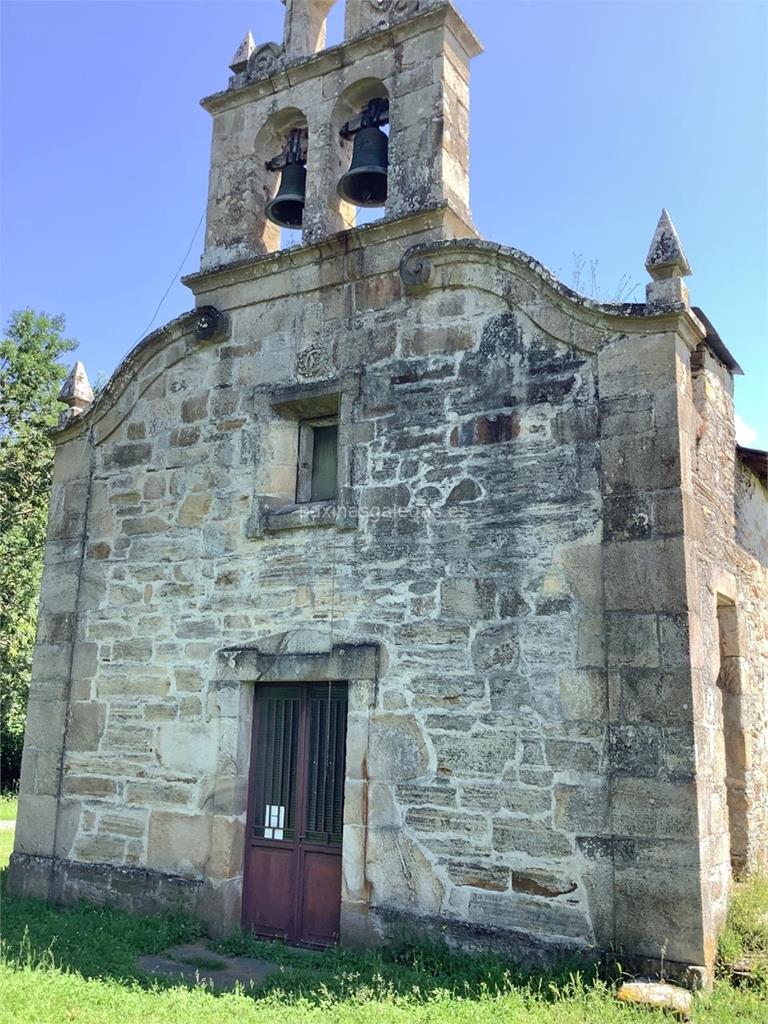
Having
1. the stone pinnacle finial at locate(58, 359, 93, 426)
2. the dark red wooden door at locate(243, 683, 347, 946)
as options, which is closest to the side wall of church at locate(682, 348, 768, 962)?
Result: the dark red wooden door at locate(243, 683, 347, 946)

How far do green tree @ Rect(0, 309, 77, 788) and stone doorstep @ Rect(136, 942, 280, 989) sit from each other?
39.4ft

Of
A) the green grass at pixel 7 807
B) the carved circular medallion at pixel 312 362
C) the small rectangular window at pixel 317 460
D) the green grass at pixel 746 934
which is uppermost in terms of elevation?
the carved circular medallion at pixel 312 362

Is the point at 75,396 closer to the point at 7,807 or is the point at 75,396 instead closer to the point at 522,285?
the point at 522,285

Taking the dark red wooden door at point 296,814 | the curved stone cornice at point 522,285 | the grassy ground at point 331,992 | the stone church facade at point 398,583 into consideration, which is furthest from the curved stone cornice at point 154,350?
the grassy ground at point 331,992

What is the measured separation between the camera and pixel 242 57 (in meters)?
8.23

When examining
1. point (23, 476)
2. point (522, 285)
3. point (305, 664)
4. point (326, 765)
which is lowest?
point (326, 765)

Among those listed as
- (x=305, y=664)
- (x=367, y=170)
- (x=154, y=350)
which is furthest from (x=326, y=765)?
(x=367, y=170)

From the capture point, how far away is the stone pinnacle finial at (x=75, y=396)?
8445 millimetres

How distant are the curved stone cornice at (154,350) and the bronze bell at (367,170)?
1.52m

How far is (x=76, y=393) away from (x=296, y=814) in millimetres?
4556

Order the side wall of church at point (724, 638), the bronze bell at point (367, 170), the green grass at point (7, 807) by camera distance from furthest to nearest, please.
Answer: the green grass at point (7, 807) → the bronze bell at point (367, 170) → the side wall of church at point (724, 638)

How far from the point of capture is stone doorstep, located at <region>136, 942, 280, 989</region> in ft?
18.1

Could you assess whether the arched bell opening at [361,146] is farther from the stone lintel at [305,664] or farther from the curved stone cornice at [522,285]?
the stone lintel at [305,664]

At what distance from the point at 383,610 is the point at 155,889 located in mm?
2883
